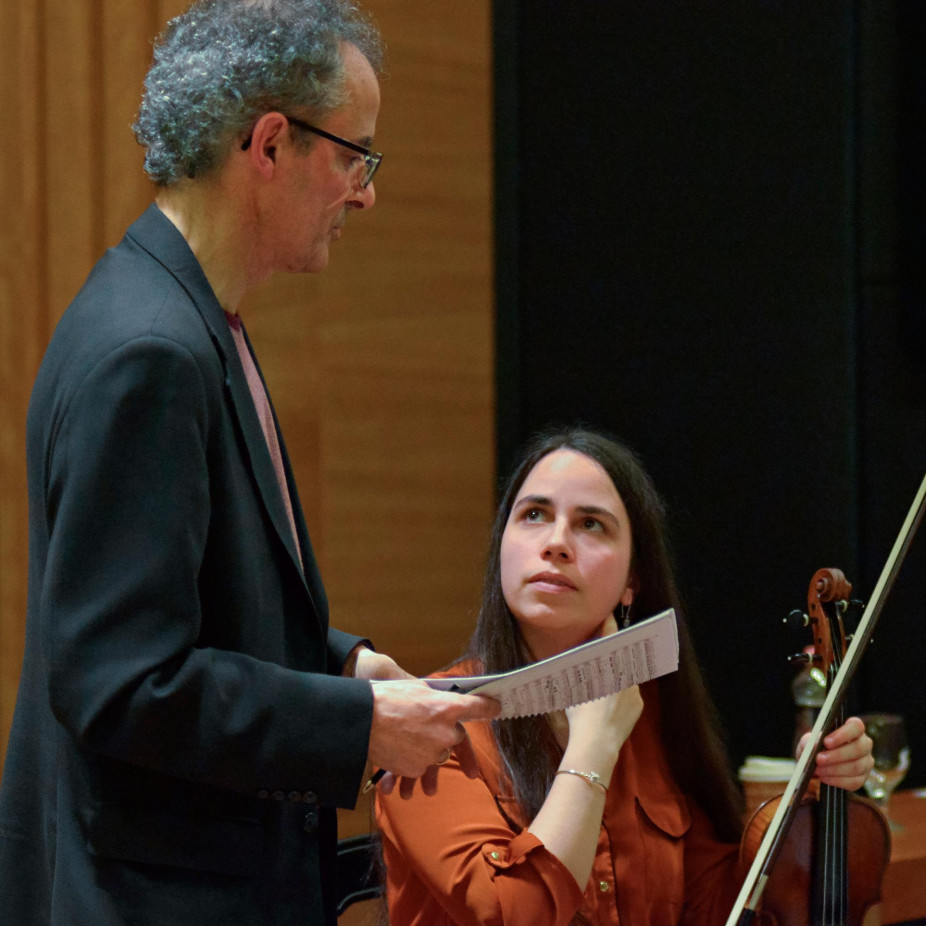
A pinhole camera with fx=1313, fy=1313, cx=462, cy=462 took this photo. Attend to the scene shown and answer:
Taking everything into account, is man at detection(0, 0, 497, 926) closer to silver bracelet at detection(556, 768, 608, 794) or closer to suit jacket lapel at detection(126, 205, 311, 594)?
suit jacket lapel at detection(126, 205, 311, 594)

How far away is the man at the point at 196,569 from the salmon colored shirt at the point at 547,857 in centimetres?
27

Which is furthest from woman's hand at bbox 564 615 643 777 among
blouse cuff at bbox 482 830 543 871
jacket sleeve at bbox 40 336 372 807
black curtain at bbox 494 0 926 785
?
black curtain at bbox 494 0 926 785

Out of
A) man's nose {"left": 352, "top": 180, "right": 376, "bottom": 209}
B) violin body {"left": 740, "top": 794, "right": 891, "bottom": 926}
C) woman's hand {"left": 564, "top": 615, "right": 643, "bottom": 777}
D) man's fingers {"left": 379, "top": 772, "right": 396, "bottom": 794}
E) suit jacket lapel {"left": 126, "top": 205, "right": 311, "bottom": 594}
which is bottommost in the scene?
violin body {"left": 740, "top": 794, "right": 891, "bottom": 926}

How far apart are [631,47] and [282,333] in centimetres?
107

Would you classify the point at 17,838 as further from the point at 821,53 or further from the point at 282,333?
the point at 821,53

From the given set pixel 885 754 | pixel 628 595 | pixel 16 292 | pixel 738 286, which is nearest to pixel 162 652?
pixel 628 595

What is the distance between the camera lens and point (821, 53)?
3150mm

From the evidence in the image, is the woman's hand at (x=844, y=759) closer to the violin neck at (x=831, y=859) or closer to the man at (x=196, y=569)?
the violin neck at (x=831, y=859)

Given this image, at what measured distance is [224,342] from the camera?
122 centimetres

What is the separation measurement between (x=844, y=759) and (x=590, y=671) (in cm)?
74

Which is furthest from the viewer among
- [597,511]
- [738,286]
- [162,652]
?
[738,286]

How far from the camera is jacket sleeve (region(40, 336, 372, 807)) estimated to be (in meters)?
1.05

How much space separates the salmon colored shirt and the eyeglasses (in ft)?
2.39

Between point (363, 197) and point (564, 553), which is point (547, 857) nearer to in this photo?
point (564, 553)
